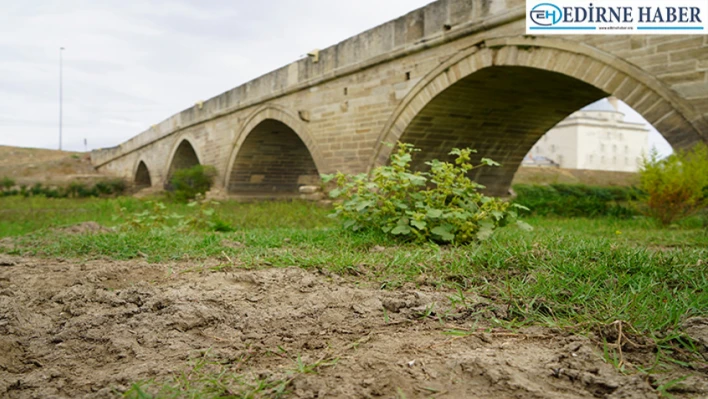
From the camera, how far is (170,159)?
73.3 feet

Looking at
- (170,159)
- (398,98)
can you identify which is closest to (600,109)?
(170,159)

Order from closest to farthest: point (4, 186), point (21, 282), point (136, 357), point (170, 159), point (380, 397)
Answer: point (380, 397) → point (136, 357) → point (21, 282) → point (4, 186) → point (170, 159)

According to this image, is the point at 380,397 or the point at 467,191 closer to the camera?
the point at 380,397

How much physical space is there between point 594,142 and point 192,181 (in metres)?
31.5

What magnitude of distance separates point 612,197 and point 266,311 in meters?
18.0

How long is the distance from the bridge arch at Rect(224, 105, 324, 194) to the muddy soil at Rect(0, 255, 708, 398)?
1128cm

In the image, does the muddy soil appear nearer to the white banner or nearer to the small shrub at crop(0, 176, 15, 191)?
the white banner

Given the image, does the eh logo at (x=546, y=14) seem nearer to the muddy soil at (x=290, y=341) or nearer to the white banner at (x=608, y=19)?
the white banner at (x=608, y=19)

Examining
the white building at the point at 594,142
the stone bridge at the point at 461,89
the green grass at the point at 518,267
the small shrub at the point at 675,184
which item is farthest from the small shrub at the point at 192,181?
the white building at the point at 594,142

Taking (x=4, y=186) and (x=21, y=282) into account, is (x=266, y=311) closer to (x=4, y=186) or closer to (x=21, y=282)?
(x=21, y=282)

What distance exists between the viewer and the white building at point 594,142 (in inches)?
1471

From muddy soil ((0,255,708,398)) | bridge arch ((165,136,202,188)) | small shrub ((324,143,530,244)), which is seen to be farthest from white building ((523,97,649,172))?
muddy soil ((0,255,708,398))

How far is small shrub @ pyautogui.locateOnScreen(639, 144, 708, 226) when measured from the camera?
5.72 meters

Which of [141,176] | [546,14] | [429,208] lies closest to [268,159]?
[546,14]
